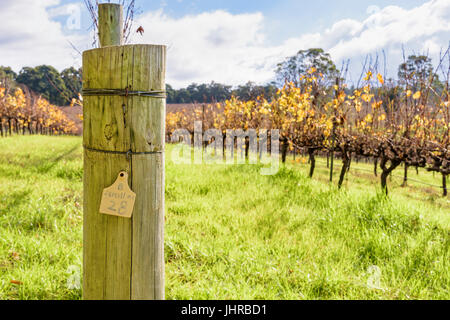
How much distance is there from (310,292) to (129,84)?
2002 millimetres

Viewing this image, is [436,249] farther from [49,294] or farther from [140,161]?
[49,294]

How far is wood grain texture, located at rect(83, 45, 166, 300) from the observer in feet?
3.72

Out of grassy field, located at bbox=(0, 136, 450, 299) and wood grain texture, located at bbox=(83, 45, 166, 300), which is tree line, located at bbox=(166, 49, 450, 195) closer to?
grassy field, located at bbox=(0, 136, 450, 299)

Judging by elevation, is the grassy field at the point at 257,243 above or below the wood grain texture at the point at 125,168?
below

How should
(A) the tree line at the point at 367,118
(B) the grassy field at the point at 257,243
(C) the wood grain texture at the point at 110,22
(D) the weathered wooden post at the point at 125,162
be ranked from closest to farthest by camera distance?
(D) the weathered wooden post at the point at 125,162 < (C) the wood grain texture at the point at 110,22 < (B) the grassy field at the point at 257,243 < (A) the tree line at the point at 367,118

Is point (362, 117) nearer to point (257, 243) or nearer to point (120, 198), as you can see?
point (257, 243)

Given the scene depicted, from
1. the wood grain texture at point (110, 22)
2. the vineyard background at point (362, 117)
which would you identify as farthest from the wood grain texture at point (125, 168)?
the vineyard background at point (362, 117)

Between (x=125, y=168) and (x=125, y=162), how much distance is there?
2 cm

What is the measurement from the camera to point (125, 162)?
115cm

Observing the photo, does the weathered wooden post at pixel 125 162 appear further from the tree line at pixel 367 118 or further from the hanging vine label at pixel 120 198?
the tree line at pixel 367 118

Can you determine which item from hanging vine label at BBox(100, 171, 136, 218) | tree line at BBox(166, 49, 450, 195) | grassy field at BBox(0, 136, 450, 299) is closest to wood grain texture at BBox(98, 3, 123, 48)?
hanging vine label at BBox(100, 171, 136, 218)

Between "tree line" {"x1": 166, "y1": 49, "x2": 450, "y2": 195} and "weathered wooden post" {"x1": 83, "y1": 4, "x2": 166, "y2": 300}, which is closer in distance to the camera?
"weathered wooden post" {"x1": 83, "y1": 4, "x2": 166, "y2": 300}

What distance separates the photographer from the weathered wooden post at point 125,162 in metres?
1.13
